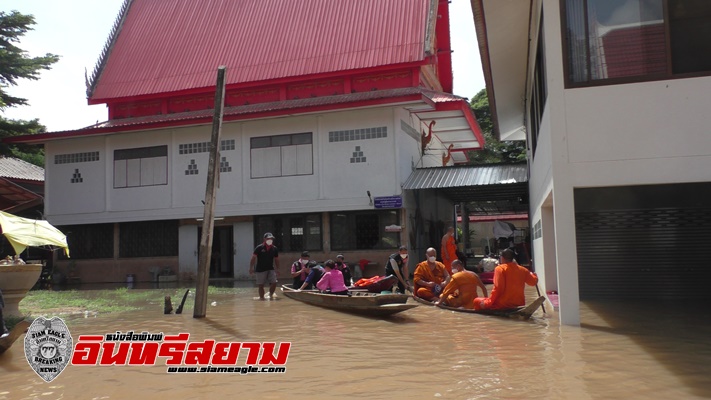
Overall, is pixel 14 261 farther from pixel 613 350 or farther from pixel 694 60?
pixel 694 60

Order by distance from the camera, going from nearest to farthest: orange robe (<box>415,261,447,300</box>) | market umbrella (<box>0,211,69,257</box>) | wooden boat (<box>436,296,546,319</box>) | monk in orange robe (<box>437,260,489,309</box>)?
wooden boat (<box>436,296,546,319</box>) → market umbrella (<box>0,211,69,257</box>) → monk in orange robe (<box>437,260,489,309</box>) → orange robe (<box>415,261,447,300</box>)

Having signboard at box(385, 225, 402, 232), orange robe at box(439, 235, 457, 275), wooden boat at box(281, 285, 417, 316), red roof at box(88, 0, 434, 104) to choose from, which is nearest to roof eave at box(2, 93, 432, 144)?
red roof at box(88, 0, 434, 104)

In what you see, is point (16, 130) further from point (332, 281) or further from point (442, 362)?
point (442, 362)

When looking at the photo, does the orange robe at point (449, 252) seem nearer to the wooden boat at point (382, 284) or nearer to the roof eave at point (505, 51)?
the roof eave at point (505, 51)

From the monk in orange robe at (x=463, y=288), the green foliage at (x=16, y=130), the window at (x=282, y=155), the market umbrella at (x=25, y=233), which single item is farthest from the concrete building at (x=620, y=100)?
the green foliage at (x=16, y=130)

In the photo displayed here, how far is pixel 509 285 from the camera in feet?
34.1

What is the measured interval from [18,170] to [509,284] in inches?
1154

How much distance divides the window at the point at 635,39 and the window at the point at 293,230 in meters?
14.2

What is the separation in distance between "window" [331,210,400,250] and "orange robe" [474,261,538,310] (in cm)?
1028

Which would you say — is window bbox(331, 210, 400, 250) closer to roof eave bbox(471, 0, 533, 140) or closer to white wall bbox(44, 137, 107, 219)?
roof eave bbox(471, 0, 533, 140)

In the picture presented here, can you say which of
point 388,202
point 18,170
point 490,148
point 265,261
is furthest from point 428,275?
point 490,148

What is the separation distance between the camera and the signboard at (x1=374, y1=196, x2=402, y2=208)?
67.1 feet

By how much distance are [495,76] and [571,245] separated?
8.76 meters

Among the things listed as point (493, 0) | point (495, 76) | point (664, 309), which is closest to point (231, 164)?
point (495, 76)
